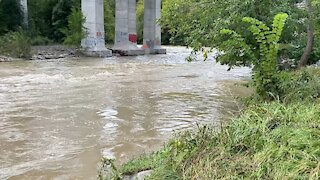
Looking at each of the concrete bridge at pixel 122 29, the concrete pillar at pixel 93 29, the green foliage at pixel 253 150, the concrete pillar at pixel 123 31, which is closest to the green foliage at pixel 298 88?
the green foliage at pixel 253 150

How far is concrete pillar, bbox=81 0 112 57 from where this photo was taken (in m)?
33.9

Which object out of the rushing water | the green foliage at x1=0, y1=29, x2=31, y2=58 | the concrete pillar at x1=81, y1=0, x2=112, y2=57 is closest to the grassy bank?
the rushing water

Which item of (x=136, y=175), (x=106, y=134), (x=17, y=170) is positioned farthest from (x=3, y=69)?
(x=136, y=175)

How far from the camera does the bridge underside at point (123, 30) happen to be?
34.2 metres

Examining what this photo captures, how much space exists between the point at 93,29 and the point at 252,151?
103 feet

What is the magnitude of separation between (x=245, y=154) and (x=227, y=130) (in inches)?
23.9

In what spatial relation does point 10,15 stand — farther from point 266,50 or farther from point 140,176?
point 140,176

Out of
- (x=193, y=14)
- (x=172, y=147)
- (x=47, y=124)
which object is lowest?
(x=47, y=124)

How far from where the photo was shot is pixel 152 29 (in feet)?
145

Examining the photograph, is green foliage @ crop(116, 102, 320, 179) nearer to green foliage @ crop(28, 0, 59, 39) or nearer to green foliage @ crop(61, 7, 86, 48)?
green foliage @ crop(61, 7, 86, 48)

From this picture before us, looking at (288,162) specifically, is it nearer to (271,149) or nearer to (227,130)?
(271,149)

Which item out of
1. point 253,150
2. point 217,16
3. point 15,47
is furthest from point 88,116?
point 15,47

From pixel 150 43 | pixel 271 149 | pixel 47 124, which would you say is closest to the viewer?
pixel 271 149

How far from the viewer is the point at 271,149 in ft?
12.7
